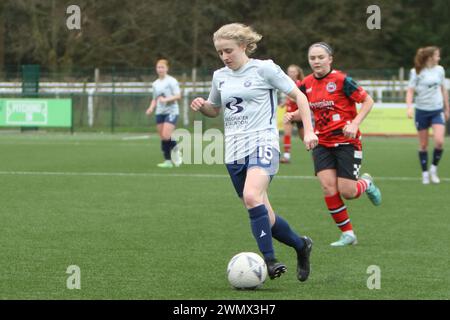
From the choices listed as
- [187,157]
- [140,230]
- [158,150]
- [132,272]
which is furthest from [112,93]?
[132,272]

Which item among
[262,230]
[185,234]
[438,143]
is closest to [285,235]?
[262,230]

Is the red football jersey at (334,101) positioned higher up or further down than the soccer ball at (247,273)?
higher up

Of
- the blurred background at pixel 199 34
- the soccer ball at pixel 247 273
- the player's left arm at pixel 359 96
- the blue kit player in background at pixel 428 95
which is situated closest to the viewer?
the soccer ball at pixel 247 273

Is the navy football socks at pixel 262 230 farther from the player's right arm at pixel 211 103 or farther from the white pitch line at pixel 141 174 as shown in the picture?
the white pitch line at pixel 141 174

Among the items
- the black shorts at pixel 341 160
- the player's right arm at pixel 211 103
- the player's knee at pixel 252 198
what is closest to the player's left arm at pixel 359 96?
the black shorts at pixel 341 160

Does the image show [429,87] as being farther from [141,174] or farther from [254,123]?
[254,123]

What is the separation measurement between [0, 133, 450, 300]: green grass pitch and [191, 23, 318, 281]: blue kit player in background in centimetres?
38

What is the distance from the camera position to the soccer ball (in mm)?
7465

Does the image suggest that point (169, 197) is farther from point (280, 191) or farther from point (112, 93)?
point (112, 93)

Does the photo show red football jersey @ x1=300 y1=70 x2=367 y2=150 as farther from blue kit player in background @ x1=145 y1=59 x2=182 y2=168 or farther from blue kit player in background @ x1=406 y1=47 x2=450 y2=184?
blue kit player in background @ x1=145 y1=59 x2=182 y2=168

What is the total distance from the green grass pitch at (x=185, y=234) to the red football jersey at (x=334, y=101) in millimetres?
986

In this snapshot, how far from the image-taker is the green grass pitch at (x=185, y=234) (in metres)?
7.56
